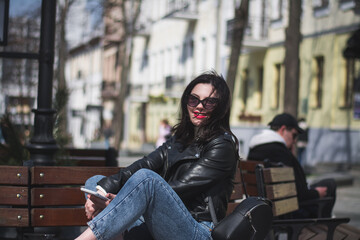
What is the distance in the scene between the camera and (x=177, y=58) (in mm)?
45969

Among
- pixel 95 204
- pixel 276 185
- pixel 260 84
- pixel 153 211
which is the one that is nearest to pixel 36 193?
pixel 95 204

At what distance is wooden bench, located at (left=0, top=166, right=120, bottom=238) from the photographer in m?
5.12

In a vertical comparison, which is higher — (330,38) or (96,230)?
(330,38)

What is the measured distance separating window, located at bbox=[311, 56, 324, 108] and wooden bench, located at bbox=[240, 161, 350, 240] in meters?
21.8

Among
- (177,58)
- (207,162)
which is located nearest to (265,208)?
(207,162)

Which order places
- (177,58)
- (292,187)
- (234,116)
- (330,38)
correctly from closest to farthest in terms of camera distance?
(292,187), (330,38), (234,116), (177,58)

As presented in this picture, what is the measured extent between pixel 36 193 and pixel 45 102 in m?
2.31

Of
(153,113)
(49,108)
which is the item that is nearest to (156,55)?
(153,113)

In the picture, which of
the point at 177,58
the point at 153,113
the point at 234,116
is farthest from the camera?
the point at 153,113

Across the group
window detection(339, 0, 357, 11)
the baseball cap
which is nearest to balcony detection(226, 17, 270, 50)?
window detection(339, 0, 357, 11)

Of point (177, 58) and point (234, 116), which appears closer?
point (234, 116)

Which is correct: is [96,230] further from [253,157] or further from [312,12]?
[312,12]

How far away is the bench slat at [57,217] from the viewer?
516cm

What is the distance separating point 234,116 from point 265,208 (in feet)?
106
